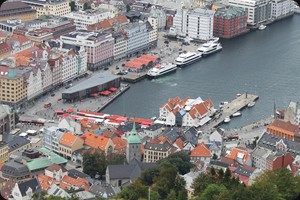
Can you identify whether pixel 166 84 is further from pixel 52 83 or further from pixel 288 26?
pixel 288 26

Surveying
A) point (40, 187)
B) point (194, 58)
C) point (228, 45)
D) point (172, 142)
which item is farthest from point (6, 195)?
point (228, 45)

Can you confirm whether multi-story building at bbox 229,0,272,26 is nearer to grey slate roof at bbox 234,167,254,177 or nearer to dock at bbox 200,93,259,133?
dock at bbox 200,93,259,133

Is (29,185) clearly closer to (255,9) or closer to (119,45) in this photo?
(119,45)

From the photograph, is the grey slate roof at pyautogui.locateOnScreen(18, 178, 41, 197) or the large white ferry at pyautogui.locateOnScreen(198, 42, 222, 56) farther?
the large white ferry at pyautogui.locateOnScreen(198, 42, 222, 56)

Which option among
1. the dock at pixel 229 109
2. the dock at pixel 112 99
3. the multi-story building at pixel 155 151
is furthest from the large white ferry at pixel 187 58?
the multi-story building at pixel 155 151

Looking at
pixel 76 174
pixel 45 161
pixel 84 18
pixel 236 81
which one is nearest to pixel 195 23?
pixel 84 18

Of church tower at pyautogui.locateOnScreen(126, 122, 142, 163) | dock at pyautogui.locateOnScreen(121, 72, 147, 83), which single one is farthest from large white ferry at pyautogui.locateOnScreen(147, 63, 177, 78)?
church tower at pyautogui.locateOnScreen(126, 122, 142, 163)
